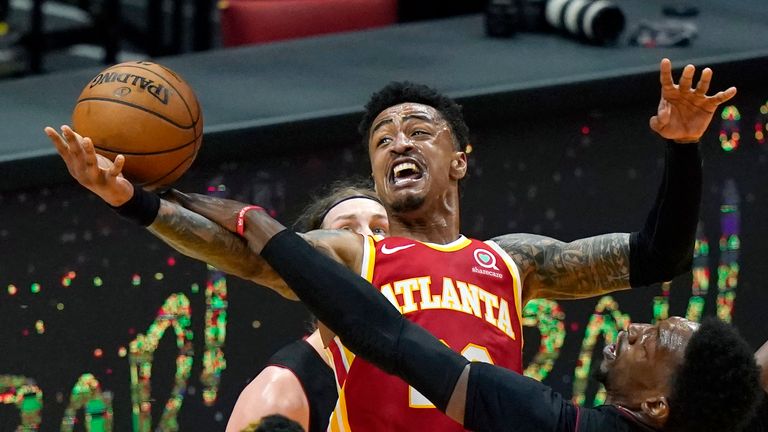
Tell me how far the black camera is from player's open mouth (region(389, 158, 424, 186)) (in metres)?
2.13

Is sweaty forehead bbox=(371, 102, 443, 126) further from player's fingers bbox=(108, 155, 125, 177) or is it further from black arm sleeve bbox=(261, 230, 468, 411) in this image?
player's fingers bbox=(108, 155, 125, 177)

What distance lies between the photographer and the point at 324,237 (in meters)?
3.72

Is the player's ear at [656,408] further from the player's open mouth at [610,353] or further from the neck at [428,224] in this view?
the neck at [428,224]

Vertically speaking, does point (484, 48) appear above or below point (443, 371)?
below

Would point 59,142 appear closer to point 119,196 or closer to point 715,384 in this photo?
point 119,196

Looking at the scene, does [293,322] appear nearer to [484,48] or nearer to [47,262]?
[47,262]

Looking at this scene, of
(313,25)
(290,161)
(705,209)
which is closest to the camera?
(290,161)

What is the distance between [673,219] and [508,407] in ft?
2.51

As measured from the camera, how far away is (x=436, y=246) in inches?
151

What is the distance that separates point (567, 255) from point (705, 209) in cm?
150

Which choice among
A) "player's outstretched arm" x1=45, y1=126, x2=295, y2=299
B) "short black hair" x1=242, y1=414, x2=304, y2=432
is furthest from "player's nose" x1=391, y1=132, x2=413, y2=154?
"short black hair" x1=242, y1=414, x2=304, y2=432

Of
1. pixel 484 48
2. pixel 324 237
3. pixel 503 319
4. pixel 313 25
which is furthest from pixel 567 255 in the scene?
Result: pixel 313 25

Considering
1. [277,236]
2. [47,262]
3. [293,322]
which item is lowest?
[293,322]

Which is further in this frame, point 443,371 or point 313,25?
point 313,25
